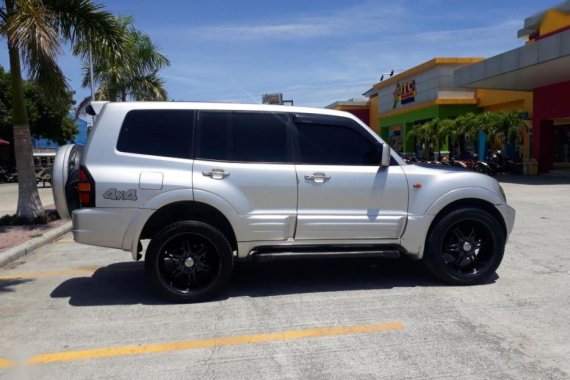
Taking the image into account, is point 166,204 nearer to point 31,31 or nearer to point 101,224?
point 101,224

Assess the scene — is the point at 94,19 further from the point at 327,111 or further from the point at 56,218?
the point at 327,111

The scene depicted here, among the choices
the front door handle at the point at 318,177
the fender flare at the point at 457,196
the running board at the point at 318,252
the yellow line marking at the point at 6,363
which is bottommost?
the yellow line marking at the point at 6,363

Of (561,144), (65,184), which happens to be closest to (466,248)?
(65,184)

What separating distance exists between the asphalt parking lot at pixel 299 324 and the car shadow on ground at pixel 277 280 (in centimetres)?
2

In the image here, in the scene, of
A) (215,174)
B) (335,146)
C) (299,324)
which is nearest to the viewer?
(299,324)

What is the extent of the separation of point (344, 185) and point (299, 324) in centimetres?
156

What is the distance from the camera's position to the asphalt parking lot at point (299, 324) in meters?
3.87

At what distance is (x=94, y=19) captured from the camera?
34.7ft

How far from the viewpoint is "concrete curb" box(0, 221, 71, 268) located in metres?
7.45

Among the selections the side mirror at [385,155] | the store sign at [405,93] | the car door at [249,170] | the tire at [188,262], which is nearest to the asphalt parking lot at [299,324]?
the tire at [188,262]

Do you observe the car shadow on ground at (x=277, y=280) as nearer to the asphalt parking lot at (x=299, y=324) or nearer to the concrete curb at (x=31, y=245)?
the asphalt parking lot at (x=299, y=324)

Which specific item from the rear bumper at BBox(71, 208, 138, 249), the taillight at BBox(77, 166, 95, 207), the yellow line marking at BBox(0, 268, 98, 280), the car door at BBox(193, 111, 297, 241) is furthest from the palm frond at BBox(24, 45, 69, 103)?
the car door at BBox(193, 111, 297, 241)

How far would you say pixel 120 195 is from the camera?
5.10 metres

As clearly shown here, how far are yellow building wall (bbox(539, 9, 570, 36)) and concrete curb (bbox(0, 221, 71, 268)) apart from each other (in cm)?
2260
